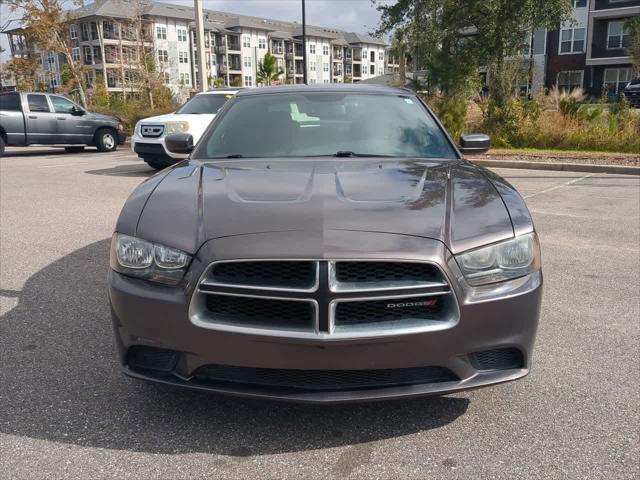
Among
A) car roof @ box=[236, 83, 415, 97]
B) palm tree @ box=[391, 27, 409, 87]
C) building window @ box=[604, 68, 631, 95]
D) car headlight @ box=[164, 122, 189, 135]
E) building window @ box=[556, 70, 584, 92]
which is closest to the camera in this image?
car roof @ box=[236, 83, 415, 97]

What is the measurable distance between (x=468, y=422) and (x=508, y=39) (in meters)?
16.8

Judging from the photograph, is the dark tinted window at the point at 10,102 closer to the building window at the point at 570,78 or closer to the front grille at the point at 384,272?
the front grille at the point at 384,272

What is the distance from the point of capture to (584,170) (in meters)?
12.0

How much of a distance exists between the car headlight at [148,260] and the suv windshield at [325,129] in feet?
4.23

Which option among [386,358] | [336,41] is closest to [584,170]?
[386,358]

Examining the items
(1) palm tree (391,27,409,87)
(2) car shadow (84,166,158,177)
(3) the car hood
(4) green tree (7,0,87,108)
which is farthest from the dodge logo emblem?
(4) green tree (7,0,87,108)

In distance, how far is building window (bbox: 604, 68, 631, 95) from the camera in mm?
48469

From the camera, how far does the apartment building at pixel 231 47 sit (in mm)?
74681

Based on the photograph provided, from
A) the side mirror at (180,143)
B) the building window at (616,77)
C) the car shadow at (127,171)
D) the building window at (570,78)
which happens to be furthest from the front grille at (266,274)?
the building window at (570,78)

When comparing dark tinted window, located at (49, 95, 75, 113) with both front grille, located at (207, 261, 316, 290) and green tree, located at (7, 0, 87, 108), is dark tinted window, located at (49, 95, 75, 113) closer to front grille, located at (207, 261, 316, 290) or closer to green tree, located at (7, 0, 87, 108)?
green tree, located at (7, 0, 87, 108)

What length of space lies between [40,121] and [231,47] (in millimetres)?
84198

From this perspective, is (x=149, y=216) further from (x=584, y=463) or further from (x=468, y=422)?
(x=584, y=463)

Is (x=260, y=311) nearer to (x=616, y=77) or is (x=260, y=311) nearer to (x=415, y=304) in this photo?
(x=415, y=304)

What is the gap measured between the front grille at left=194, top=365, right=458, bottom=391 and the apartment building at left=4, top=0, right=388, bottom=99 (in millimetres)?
56940
